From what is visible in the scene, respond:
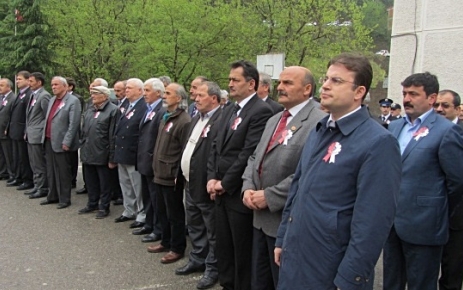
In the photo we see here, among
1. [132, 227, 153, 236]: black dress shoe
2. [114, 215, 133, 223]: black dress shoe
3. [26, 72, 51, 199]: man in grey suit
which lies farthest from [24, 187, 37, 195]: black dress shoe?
[132, 227, 153, 236]: black dress shoe

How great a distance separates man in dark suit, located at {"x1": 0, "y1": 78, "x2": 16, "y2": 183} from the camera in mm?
9328

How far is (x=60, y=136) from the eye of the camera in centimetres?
761

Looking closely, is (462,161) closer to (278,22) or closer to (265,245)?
(265,245)

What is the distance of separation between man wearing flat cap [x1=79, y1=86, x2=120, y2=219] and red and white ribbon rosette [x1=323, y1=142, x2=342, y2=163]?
4928 mm

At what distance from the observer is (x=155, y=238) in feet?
20.1

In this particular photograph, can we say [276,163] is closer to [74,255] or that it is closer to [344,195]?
[344,195]

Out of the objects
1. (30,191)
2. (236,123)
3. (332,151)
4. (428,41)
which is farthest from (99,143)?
(428,41)

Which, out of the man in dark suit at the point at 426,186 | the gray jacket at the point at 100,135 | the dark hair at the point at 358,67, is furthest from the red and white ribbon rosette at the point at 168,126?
the dark hair at the point at 358,67

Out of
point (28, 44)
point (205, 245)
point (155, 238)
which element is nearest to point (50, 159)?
point (155, 238)

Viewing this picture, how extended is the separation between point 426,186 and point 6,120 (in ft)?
27.8

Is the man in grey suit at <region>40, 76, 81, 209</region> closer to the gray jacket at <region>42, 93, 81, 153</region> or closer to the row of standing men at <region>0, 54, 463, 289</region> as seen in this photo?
the gray jacket at <region>42, 93, 81, 153</region>

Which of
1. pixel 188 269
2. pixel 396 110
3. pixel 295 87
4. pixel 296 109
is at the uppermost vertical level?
pixel 295 87

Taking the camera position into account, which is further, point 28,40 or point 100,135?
point 28,40

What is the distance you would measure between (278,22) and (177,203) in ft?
58.7
